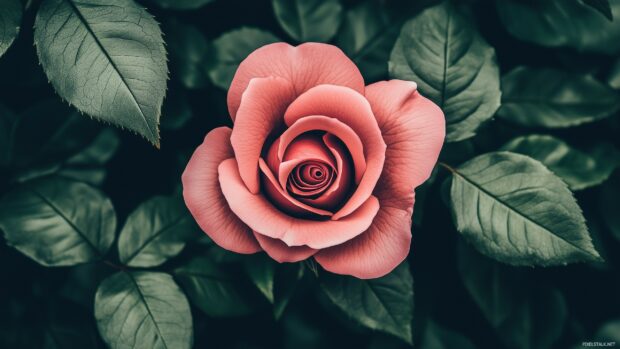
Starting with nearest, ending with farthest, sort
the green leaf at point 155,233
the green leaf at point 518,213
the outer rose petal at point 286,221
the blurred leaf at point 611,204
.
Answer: the outer rose petal at point 286,221
the green leaf at point 518,213
the green leaf at point 155,233
the blurred leaf at point 611,204

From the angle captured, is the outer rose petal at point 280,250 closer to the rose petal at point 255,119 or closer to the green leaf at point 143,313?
the rose petal at point 255,119

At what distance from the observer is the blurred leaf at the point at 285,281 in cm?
69

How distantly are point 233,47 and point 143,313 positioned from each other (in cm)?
40

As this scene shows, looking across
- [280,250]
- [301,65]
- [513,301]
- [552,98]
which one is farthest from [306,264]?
[552,98]

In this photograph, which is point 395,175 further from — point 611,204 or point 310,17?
point 611,204

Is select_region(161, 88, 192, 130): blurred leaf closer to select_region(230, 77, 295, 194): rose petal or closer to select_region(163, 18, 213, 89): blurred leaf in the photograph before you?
select_region(163, 18, 213, 89): blurred leaf

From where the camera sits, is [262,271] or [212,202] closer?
[212,202]

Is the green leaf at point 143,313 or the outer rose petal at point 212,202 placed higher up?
the outer rose petal at point 212,202

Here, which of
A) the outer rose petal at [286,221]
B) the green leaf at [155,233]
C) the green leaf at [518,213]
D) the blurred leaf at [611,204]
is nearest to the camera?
the outer rose petal at [286,221]

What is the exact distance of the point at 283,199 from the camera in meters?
0.56

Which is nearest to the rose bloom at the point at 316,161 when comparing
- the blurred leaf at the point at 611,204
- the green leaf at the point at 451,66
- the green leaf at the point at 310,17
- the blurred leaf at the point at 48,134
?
the green leaf at the point at 451,66

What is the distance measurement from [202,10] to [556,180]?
60 centimetres

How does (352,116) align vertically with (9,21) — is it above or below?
below

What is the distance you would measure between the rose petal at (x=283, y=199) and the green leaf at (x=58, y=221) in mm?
307
